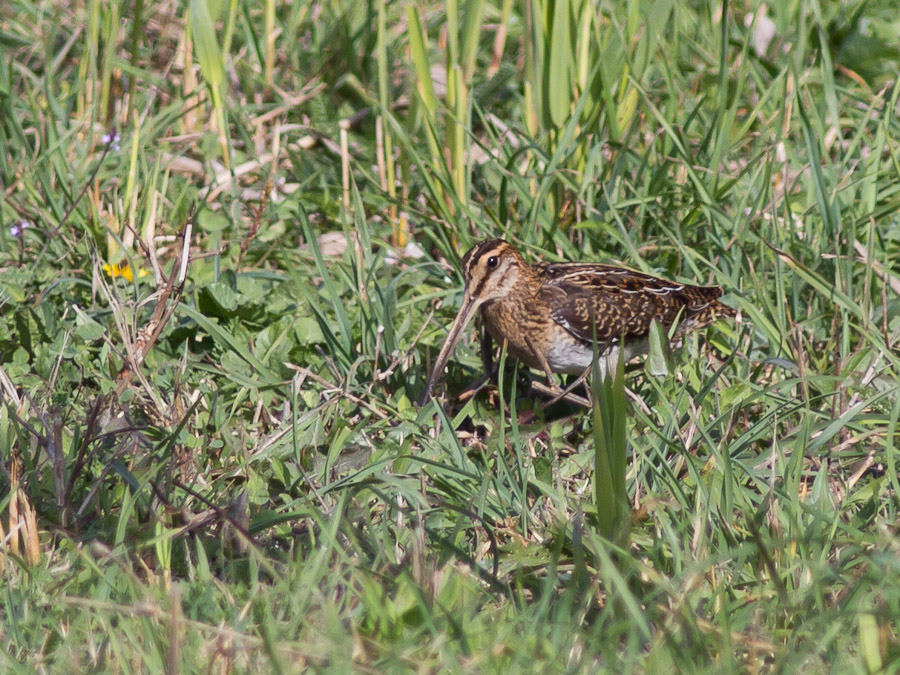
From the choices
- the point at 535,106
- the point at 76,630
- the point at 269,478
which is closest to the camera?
the point at 76,630

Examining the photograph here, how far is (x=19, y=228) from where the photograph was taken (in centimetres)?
457

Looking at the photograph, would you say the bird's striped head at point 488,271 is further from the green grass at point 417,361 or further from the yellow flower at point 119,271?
the yellow flower at point 119,271

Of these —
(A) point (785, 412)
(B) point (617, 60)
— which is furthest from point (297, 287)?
(A) point (785, 412)

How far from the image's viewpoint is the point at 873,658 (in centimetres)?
229

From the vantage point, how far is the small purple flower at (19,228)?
178 inches

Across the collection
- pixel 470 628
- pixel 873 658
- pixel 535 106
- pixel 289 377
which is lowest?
pixel 289 377

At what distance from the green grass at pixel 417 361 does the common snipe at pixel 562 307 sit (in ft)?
0.54

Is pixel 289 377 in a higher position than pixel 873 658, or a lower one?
lower

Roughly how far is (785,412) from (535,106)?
5.61 ft

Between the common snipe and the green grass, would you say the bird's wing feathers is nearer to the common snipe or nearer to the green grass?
the common snipe

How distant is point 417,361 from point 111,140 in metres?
2.02

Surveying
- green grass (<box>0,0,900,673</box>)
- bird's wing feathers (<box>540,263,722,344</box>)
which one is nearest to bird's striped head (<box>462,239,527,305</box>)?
bird's wing feathers (<box>540,263,722,344</box>)

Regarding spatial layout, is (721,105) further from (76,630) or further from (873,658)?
(76,630)

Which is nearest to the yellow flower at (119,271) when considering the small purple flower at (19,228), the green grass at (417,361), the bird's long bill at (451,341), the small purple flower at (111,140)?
the green grass at (417,361)
